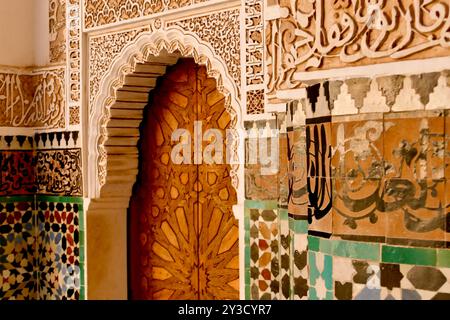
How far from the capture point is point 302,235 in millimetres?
1921

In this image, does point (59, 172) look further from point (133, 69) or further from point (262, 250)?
point (262, 250)

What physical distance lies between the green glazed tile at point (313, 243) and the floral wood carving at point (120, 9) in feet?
4.93

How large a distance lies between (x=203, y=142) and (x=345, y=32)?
160 cm

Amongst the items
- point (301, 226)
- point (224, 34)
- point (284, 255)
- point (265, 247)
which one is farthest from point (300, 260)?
point (224, 34)

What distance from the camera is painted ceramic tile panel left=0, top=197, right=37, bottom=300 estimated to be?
12.1 ft

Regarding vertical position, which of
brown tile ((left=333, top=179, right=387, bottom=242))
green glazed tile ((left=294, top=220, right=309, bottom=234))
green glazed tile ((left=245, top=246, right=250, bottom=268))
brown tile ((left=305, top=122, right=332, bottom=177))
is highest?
brown tile ((left=305, top=122, right=332, bottom=177))

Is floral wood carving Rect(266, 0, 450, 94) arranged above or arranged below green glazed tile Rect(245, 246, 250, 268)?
above

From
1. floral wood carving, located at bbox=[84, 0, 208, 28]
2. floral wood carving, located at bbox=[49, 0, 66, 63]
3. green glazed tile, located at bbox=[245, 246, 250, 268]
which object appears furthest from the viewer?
floral wood carving, located at bbox=[49, 0, 66, 63]

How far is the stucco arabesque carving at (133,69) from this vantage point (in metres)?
2.86

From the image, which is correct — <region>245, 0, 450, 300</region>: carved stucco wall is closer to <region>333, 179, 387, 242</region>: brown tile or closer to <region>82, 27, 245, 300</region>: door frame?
<region>333, 179, 387, 242</region>: brown tile

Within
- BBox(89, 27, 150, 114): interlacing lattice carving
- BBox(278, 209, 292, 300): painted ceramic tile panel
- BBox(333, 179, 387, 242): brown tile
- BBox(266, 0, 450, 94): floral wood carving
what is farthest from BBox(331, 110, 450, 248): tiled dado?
BBox(89, 27, 150, 114): interlacing lattice carving

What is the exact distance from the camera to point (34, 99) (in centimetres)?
384

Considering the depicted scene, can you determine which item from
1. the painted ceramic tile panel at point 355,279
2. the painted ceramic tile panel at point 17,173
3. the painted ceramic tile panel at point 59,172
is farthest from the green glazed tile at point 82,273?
the painted ceramic tile panel at point 355,279

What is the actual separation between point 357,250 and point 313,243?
155 mm
